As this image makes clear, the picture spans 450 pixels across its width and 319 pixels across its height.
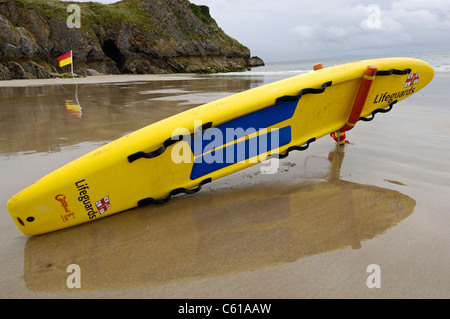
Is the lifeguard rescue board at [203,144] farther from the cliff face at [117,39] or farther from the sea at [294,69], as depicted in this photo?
the cliff face at [117,39]

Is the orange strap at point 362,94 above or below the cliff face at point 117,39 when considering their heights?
below

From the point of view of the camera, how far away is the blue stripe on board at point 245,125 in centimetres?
216

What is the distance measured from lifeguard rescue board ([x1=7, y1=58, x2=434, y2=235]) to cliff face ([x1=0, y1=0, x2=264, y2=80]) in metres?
23.5

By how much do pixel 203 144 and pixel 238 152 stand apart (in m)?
0.30

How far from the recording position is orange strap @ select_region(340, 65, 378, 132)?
2.45 metres

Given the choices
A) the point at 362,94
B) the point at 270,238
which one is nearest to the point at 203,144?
the point at 270,238

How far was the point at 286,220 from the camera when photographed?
6.13 feet

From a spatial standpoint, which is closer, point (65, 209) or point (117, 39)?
point (65, 209)

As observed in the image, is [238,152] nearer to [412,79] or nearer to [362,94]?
[362,94]

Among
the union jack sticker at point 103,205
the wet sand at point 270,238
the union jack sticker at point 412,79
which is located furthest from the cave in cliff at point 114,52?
the union jack sticker at point 103,205

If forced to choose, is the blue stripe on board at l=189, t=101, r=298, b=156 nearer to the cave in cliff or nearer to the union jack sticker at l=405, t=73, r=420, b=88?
the union jack sticker at l=405, t=73, r=420, b=88

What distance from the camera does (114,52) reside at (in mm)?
36219

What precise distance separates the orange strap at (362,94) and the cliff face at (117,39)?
79.3 ft

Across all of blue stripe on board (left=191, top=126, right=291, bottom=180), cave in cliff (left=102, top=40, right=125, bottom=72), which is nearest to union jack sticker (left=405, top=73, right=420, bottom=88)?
blue stripe on board (left=191, top=126, right=291, bottom=180)
